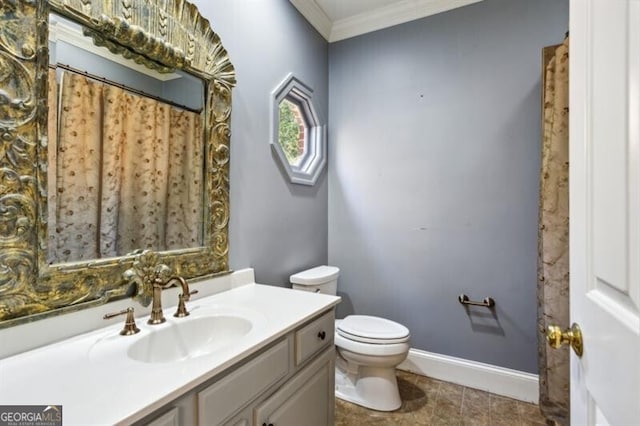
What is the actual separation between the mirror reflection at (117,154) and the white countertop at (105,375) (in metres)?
0.27

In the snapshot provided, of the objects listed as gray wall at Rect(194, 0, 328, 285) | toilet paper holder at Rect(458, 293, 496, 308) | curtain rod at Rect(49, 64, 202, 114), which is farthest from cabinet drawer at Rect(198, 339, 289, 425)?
toilet paper holder at Rect(458, 293, 496, 308)

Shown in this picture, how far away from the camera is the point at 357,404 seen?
1.81m

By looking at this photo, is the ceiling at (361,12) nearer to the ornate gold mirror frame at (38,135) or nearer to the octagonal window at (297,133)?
the octagonal window at (297,133)

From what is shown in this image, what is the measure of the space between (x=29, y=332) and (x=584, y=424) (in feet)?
4.48

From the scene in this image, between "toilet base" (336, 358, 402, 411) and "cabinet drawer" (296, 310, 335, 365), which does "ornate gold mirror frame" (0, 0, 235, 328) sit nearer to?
"cabinet drawer" (296, 310, 335, 365)

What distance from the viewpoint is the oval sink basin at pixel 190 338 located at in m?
0.99

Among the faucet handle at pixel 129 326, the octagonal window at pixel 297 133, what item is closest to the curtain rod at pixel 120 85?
the octagonal window at pixel 297 133

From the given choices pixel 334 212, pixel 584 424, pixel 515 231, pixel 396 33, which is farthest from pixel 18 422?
pixel 396 33

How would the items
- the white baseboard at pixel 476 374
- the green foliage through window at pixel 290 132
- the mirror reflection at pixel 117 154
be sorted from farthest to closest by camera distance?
the green foliage through window at pixel 290 132
the white baseboard at pixel 476 374
the mirror reflection at pixel 117 154

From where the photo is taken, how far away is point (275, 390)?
1.00 metres

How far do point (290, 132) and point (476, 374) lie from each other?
2037 millimetres

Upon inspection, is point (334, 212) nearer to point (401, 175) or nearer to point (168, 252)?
point (401, 175)

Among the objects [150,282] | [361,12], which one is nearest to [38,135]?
[150,282]

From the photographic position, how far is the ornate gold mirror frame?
808 mm
